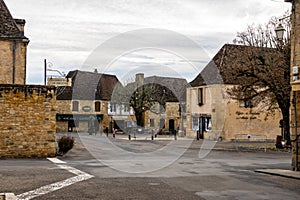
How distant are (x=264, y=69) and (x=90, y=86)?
37.6 meters

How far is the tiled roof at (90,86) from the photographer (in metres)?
61.6

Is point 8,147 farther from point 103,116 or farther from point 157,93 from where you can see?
point 103,116

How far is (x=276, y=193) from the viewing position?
11.4 metres

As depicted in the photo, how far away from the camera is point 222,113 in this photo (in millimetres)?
39594

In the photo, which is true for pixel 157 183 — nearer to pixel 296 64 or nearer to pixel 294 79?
pixel 294 79

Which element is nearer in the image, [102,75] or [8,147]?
[8,147]

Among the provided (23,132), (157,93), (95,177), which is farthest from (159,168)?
(157,93)

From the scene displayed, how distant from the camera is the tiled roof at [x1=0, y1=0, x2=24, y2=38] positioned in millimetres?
26422

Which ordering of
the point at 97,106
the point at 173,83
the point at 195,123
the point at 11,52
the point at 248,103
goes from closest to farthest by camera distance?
the point at 11,52
the point at 248,103
the point at 195,123
the point at 173,83
the point at 97,106

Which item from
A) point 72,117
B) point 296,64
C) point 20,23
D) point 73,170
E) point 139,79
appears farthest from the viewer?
point 72,117

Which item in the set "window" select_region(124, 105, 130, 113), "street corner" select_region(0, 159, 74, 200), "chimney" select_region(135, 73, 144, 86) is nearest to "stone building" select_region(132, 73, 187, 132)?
"chimney" select_region(135, 73, 144, 86)

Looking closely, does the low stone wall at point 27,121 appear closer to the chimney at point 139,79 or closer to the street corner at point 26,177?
the street corner at point 26,177

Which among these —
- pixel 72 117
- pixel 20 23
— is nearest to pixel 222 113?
pixel 20 23

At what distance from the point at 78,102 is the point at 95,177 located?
4940 centimetres
